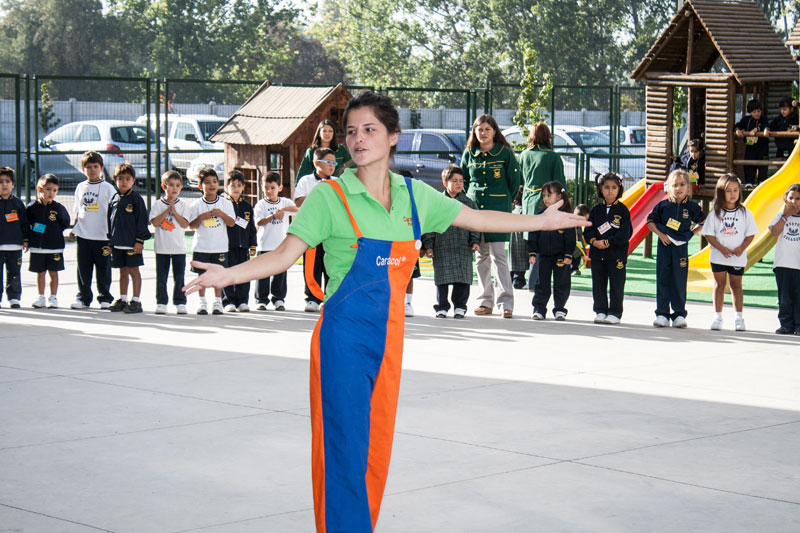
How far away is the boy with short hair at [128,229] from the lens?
37.3 feet

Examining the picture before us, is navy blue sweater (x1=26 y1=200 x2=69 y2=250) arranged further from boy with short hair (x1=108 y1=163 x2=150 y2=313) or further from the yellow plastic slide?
the yellow plastic slide

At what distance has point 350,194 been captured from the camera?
4.17 metres

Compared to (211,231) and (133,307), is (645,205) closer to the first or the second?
(211,231)

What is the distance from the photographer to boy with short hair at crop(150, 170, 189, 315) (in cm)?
1129

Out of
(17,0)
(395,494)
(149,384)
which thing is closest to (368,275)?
(395,494)

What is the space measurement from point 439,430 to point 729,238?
17.4 feet

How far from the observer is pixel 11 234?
11547 mm

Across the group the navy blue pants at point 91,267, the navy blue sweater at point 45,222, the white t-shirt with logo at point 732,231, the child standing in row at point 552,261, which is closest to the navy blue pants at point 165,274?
the navy blue pants at point 91,267

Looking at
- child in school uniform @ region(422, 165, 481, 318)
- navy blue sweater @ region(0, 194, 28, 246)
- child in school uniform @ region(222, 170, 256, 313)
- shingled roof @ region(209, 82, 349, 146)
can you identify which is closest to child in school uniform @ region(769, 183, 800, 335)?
child in school uniform @ region(422, 165, 481, 318)

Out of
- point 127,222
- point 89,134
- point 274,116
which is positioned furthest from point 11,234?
point 89,134

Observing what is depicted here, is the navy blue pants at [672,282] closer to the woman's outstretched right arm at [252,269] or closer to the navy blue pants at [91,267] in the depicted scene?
the navy blue pants at [91,267]

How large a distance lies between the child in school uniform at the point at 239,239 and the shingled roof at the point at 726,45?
23.2 feet

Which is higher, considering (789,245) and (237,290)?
(789,245)

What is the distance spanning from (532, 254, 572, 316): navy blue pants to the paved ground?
0.66 m
